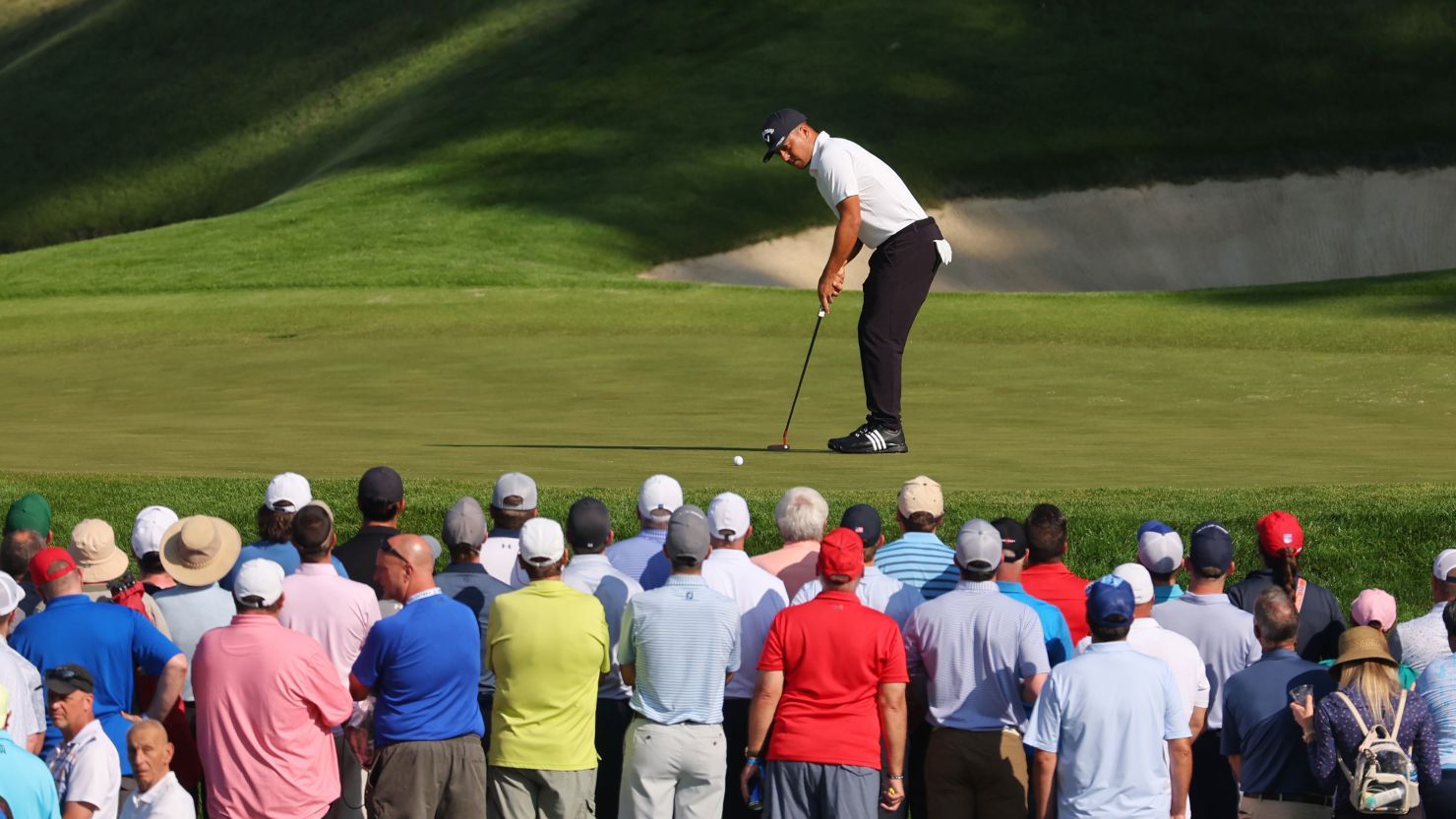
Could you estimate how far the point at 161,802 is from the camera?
6707 mm

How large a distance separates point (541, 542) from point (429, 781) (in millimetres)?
1038

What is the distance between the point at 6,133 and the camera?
62.6 meters

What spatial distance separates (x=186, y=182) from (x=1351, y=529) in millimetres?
51803

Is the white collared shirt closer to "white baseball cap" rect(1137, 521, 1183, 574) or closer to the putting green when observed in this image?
"white baseball cap" rect(1137, 521, 1183, 574)

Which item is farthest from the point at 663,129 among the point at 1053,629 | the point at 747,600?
the point at 1053,629

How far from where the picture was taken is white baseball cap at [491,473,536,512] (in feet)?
29.2

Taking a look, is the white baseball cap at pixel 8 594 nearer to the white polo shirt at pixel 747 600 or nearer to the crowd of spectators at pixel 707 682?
the crowd of spectators at pixel 707 682

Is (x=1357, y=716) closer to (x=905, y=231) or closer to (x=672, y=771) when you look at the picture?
(x=672, y=771)

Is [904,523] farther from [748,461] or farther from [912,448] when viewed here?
[912,448]

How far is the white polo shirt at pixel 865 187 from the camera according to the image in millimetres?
12352

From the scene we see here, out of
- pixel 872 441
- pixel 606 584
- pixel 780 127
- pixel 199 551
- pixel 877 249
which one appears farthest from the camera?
pixel 877 249

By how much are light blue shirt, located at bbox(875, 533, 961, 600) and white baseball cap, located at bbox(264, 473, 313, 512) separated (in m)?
2.65

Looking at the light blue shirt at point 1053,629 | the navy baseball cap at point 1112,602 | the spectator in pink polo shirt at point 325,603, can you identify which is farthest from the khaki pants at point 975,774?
the spectator in pink polo shirt at point 325,603

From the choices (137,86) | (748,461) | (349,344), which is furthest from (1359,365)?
(137,86)
